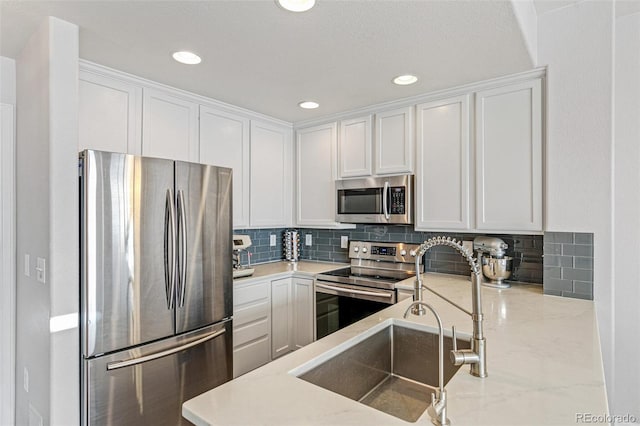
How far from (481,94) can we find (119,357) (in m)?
2.77

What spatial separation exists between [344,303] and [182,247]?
1354 mm

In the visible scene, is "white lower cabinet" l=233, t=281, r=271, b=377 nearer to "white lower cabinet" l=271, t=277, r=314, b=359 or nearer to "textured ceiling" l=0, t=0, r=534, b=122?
"white lower cabinet" l=271, t=277, r=314, b=359

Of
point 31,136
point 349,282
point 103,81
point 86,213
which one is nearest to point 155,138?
point 103,81

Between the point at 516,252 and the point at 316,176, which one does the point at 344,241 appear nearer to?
the point at 316,176

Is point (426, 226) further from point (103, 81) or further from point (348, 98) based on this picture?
point (103, 81)

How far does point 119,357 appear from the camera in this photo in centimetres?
176

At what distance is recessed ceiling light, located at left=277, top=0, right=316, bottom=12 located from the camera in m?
1.51

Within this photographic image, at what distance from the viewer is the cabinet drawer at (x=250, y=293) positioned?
8.70 ft

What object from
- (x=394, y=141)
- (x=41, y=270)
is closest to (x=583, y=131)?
(x=394, y=141)

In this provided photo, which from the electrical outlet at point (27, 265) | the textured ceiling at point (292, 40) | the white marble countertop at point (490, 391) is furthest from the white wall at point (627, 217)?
the electrical outlet at point (27, 265)

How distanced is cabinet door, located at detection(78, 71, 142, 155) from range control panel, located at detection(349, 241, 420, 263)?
2.03 m

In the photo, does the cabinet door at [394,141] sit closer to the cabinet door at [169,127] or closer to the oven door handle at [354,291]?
the oven door handle at [354,291]

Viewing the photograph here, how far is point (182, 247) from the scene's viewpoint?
6.65 feet

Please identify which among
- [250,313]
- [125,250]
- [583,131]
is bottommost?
[250,313]
